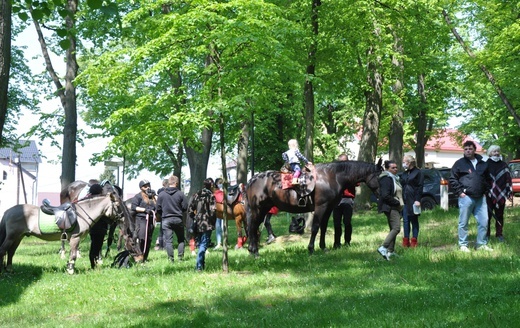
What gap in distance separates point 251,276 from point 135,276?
247 centimetres

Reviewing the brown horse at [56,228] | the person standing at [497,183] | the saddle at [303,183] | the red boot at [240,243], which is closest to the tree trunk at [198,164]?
the red boot at [240,243]

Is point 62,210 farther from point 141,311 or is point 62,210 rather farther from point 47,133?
point 47,133

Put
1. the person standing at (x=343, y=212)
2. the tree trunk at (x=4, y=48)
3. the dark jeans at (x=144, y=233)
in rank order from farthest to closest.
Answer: the person standing at (x=343, y=212)
the dark jeans at (x=144, y=233)
the tree trunk at (x=4, y=48)

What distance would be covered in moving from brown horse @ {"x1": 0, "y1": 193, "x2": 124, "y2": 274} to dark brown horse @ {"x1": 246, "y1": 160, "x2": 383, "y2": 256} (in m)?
3.08

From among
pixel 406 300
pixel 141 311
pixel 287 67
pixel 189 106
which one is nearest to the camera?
pixel 406 300

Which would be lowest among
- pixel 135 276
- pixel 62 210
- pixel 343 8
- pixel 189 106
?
pixel 135 276

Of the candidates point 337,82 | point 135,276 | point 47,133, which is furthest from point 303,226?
point 47,133

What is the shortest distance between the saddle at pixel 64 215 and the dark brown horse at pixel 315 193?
12.7ft

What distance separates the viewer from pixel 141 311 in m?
9.34

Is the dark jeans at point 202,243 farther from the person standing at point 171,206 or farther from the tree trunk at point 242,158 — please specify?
the tree trunk at point 242,158

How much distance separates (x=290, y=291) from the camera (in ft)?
32.4

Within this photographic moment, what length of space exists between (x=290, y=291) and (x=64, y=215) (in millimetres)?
6122

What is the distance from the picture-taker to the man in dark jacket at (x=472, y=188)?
40.9ft

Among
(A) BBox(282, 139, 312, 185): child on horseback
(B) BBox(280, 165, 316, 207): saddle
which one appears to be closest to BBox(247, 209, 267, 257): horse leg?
(B) BBox(280, 165, 316, 207): saddle
